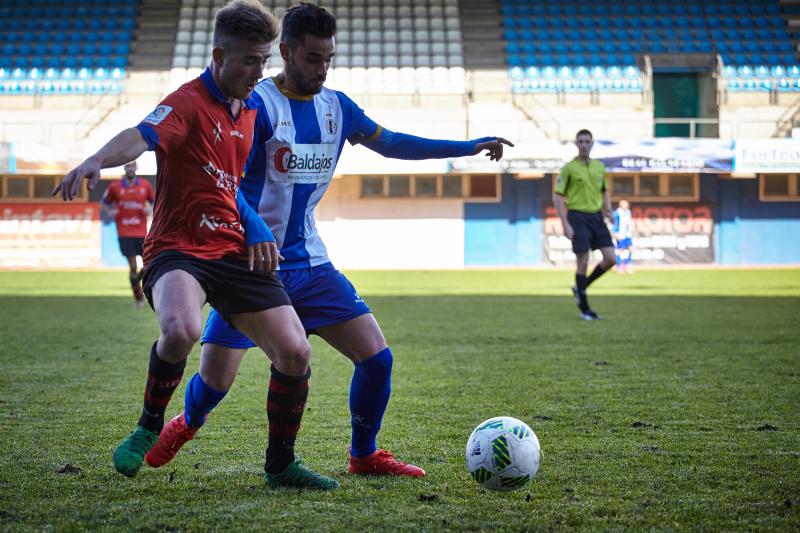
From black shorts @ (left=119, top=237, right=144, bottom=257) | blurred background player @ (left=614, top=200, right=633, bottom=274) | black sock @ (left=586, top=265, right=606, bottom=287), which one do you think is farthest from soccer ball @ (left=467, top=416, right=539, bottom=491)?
blurred background player @ (left=614, top=200, right=633, bottom=274)

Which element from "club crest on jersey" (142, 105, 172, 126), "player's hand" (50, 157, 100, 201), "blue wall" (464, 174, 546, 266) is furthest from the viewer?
"blue wall" (464, 174, 546, 266)

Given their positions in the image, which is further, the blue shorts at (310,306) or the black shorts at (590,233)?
the black shorts at (590,233)

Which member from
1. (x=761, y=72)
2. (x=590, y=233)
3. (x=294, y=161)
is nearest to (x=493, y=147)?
(x=294, y=161)

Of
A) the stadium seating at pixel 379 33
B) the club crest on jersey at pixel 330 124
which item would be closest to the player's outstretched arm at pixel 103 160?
the club crest on jersey at pixel 330 124

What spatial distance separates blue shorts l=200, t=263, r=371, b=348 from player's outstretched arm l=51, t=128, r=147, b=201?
87 cm

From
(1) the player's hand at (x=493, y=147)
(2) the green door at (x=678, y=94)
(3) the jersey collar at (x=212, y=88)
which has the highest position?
(2) the green door at (x=678, y=94)

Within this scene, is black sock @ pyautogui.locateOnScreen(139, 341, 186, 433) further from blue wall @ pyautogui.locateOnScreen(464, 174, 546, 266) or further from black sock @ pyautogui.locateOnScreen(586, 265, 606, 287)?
blue wall @ pyautogui.locateOnScreen(464, 174, 546, 266)

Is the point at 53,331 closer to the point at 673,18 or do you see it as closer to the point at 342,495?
the point at 342,495

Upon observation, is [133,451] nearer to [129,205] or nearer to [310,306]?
[310,306]

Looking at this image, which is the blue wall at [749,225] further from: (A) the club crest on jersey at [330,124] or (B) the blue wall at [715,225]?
(A) the club crest on jersey at [330,124]

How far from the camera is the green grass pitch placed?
11.4 feet

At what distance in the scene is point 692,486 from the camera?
3.88 m

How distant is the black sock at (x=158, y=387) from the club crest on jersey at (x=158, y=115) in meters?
0.81

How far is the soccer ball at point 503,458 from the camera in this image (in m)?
3.76
